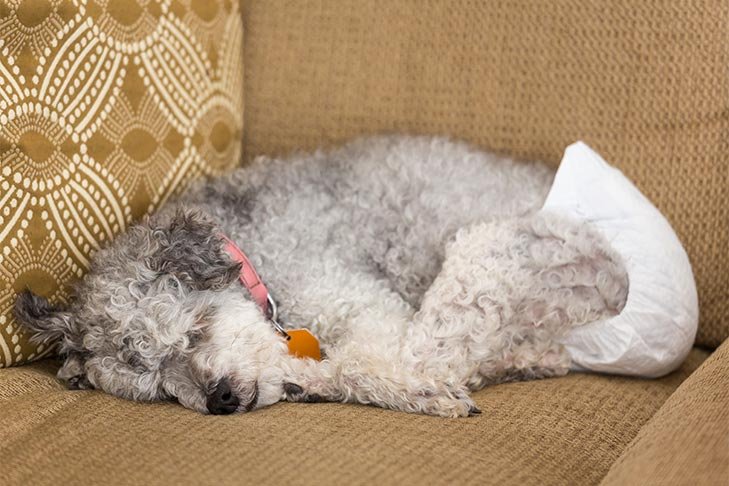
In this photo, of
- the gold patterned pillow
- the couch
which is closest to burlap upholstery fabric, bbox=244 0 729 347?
the couch

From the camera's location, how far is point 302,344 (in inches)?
100

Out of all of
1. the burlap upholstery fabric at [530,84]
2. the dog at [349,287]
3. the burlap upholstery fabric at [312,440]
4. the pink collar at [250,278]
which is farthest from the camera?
A: the burlap upholstery fabric at [530,84]

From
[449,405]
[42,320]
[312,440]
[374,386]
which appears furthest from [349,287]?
[42,320]

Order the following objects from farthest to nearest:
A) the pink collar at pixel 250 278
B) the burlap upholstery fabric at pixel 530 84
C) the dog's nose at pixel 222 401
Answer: the burlap upholstery fabric at pixel 530 84, the pink collar at pixel 250 278, the dog's nose at pixel 222 401

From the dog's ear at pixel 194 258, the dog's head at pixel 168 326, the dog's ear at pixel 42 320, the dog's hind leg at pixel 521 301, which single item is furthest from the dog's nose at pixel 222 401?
the dog's hind leg at pixel 521 301

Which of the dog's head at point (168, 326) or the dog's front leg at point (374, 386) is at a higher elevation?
the dog's head at point (168, 326)

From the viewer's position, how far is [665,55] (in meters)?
2.82

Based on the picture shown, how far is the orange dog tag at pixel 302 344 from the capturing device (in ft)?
8.34

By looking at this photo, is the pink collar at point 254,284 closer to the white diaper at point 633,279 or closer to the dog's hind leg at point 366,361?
the dog's hind leg at point 366,361

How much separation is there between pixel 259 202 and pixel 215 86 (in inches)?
21.2

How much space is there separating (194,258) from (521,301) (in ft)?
3.06

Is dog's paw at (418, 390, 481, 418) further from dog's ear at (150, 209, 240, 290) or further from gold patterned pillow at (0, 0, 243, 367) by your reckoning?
gold patterned pillow at (0, 0, 243, 367)

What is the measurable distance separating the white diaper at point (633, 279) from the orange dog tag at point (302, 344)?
2.41 ft

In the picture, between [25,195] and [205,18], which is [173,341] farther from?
[205,18]
